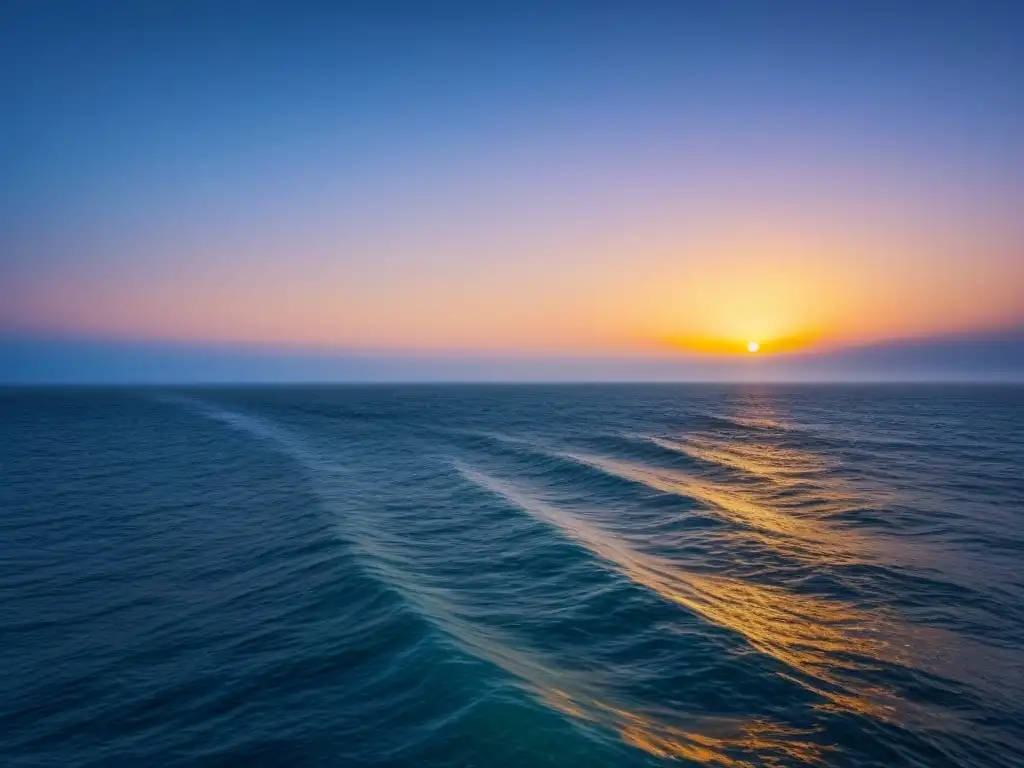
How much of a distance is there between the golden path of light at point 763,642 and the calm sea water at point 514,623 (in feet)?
0.26

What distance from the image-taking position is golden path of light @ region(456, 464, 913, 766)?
9234mm

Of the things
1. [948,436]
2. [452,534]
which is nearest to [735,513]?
[452,534]

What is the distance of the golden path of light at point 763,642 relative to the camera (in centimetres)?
923

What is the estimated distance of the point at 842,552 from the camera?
20.6m

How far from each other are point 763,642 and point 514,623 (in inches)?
236

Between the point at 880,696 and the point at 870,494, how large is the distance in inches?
920

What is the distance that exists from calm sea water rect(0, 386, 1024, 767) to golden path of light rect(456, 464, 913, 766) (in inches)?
3.1

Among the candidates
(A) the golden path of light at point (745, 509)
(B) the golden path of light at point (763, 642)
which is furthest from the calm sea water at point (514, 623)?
(A) the golden path of light at point (745, 509)

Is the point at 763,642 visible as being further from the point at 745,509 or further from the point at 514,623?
the point at 745,509

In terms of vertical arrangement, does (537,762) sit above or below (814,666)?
above

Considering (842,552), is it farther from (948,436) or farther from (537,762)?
(948,436)

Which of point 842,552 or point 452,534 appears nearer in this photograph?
point 842,552

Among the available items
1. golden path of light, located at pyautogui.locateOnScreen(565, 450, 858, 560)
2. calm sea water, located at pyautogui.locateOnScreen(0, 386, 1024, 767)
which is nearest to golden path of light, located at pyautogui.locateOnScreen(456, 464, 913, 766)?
calm sea water, located at pyautogui.locateOnScreen(0, 386, 1024, 767)

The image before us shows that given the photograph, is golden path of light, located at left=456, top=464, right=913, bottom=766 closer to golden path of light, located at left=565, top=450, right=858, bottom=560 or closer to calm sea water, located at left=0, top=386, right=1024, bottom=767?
calm sea water, located at left=0, top=386, right=1024, bottom=767
